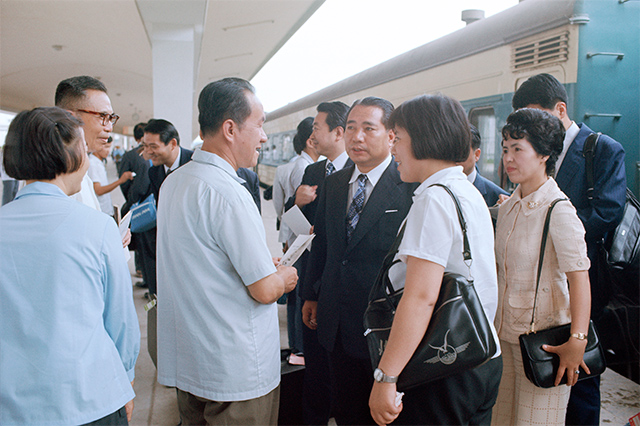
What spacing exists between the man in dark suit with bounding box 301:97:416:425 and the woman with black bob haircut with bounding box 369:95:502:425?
0.53 m

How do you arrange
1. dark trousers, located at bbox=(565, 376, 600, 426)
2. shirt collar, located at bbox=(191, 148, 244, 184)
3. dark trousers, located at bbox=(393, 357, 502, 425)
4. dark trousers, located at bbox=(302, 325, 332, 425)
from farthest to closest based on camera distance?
dark trousers, located at bbox=(302, 325, 332, 425) < dark trousers, located at bbox=(565, 376, 600, 426) < shirt collar, located at bbox=(191, 148, 244, 184) < dark trousers, located at bbox=(393, 357, 502, 425)

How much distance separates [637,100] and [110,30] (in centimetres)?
867

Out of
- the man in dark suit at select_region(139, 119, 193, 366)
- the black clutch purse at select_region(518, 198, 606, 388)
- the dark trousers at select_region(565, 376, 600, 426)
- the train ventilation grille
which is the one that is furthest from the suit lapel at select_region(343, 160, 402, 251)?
the train ventilation grille

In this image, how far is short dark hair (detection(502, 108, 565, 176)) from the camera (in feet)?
6.64

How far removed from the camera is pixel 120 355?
1.51m

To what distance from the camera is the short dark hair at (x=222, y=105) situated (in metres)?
1.77

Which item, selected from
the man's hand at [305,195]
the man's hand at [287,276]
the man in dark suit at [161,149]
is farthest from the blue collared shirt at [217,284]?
the man in dark suit at [161,149]

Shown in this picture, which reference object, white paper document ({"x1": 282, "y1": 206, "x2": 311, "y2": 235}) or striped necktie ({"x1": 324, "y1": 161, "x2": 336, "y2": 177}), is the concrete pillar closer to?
striped necktie ({"x1": 324, "y1": 161, "x2": 336, "y2": 177})

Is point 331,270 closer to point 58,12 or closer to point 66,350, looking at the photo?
point 66,350

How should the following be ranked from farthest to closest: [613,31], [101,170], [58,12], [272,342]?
[58,12], [101,170], [613,31], [272,342]

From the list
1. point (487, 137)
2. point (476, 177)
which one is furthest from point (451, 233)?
point (487, 137)

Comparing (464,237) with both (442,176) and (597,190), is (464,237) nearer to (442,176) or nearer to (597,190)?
(442,176)

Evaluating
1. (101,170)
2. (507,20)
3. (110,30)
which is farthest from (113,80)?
(507,20)

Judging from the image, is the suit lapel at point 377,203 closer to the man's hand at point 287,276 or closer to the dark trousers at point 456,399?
the man's hand at point 287,276
